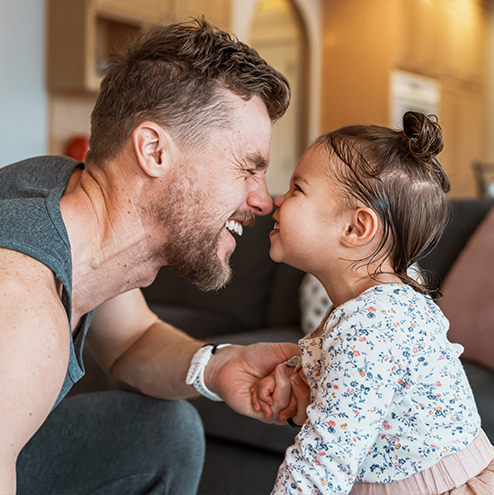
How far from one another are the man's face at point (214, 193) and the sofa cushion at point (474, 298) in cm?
81

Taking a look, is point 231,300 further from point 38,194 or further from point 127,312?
point 38,194

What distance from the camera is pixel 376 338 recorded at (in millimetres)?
858

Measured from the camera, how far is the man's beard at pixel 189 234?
3.51 ft

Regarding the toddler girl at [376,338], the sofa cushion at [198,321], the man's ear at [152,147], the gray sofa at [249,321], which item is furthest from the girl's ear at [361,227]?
the sofa cushion at [198,321]

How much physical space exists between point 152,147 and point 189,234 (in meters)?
0.17

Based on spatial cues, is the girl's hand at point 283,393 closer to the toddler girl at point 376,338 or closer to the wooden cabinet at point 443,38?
the toddler girl at point 376,338

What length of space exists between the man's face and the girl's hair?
0.18m

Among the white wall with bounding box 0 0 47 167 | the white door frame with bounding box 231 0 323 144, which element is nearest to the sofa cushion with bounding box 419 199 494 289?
the white wall with bounding box 0 0 47 167

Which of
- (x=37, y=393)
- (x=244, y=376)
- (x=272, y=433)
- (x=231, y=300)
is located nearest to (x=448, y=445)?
(x=244, y=376)

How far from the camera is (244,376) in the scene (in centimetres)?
112

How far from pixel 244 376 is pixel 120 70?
633mm

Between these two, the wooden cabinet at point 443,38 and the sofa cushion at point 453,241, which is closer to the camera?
the sofa cushion at point 453,241

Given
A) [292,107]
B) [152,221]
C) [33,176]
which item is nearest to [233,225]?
[152,221]

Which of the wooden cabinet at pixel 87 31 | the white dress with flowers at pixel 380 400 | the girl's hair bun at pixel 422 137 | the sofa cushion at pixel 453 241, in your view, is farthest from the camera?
the wooden cabinet at pixel 87 31
